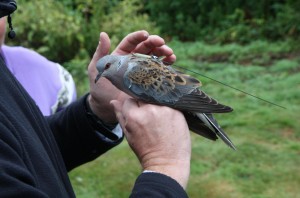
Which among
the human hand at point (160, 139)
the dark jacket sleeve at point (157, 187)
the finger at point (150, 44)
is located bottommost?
the dark jacket sleeve at point (157, 187)

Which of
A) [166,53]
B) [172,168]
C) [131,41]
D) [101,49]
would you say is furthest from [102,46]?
[172,168]

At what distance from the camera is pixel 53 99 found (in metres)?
3.63

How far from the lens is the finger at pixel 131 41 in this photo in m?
2.27

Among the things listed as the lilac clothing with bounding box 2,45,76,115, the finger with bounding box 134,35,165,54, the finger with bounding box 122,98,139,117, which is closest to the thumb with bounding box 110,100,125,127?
the finger with bounding box 122,98,139,117

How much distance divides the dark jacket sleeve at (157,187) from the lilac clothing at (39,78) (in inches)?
74.7

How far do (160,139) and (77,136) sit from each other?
786 mm

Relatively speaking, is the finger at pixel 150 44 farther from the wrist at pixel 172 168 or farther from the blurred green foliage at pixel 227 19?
the blurred green foliage at pixel 227 19

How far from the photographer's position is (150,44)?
89.9 inches

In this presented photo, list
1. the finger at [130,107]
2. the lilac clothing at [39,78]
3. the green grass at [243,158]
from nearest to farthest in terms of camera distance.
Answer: the finger at [130,107]
the lilac clothing at [39,78]
the green grass at [243,158]

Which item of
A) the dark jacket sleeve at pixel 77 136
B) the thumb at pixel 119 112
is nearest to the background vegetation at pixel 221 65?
the dark jacket sleeve at pixel 77 136

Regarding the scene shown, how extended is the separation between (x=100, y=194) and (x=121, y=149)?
3.78 ft

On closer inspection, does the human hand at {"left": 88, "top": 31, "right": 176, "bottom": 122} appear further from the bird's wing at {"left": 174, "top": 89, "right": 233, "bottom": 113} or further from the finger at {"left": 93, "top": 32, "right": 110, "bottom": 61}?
the bird's wing at {"left": 174, "top": 89, "right": 233, "bottom": 113}

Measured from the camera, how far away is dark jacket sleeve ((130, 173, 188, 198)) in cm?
155

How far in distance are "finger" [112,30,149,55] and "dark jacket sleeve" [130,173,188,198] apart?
2.77 feet
